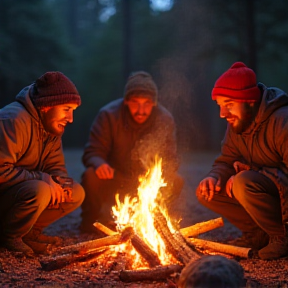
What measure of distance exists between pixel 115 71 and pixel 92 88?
47.7 inches

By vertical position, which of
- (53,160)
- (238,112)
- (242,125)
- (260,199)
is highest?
(238,112)

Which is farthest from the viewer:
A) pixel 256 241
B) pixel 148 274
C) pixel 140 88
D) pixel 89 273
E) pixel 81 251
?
pixel 140 88

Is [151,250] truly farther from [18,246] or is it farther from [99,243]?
[18,246]

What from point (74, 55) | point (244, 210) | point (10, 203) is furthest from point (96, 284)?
point (74, 55)

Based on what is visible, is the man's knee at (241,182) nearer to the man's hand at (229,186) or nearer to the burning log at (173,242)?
the man's hand at (229,186)

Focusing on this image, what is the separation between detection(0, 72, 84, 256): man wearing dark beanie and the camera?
4090 mm

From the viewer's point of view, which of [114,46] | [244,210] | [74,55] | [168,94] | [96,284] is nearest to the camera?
[96,284]

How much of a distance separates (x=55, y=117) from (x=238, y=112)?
1.61 meters

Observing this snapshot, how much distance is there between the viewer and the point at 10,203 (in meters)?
4.18

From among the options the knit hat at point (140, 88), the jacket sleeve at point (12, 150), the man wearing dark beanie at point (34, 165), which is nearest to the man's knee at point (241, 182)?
the man wearing dark beanie at point (34, 165)

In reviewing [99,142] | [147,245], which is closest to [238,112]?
[147,245]

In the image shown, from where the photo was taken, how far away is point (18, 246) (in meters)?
4.11

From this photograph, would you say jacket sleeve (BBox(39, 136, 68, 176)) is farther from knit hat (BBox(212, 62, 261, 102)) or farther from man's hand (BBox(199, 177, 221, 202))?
knit hat (BBox(212, 62, 261, 102))

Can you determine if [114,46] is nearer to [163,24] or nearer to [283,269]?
[163,24]
